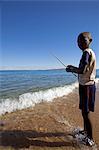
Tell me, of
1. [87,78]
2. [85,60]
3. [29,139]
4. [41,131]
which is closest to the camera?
[85,60]

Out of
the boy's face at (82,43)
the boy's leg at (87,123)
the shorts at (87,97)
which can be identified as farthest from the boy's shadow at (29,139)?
the boy's face at (82,43)

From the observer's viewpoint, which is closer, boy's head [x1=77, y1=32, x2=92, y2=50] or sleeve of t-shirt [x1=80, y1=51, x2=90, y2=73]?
sleeve of t-shirt [x1=80, y1=51, x2=90, y2=73]

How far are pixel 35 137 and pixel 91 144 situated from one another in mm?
790

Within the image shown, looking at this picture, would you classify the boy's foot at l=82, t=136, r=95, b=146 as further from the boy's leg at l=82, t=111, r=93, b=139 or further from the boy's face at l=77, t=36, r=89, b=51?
the boy's face at l=77, t=36, r=89, b=51

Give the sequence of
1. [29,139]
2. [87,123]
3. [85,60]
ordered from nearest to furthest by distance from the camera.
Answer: [85,60] < [87,123] < [29,139]

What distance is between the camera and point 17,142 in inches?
149

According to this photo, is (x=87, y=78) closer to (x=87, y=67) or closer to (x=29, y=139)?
(x=87, y=67)

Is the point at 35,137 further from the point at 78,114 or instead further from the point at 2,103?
the point at 2,103

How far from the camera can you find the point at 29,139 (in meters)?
3.93

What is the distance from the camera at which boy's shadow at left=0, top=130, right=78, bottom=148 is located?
3.75 meters

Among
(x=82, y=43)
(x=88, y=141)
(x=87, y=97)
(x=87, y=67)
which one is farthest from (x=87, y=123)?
(x=82, y=43)

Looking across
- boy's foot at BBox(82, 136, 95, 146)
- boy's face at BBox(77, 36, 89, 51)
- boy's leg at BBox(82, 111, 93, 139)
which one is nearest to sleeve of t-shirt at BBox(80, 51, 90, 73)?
boy's face at BBox(77, 36, 89, 51)

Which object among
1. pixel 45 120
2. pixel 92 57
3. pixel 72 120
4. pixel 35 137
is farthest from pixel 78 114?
pixel 92 57

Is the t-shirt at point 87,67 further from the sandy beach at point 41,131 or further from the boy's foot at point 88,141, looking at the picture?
the sandy beach at point 41,131
